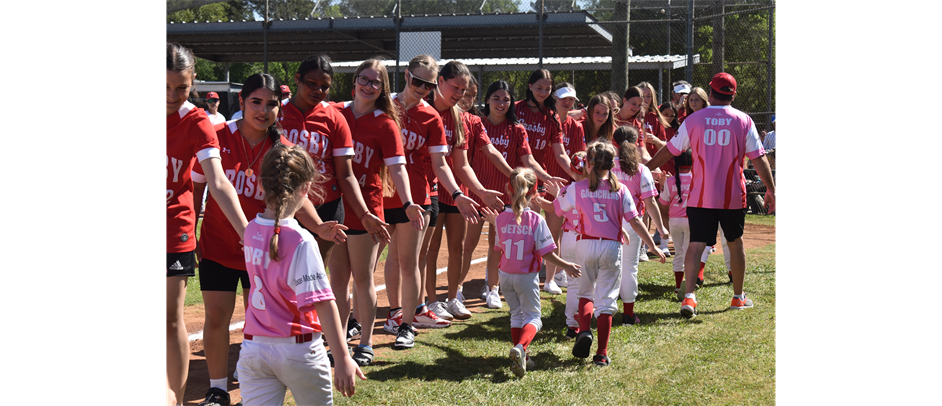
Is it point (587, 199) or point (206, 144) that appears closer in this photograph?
point (206, 144)

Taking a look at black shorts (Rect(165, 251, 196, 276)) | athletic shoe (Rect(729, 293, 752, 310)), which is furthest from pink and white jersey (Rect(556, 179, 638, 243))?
black shorts (Rect(165, 251, 196, 276))

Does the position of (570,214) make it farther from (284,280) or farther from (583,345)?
(284,280)

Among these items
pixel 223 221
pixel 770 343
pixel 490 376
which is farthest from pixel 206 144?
pixel 770 343

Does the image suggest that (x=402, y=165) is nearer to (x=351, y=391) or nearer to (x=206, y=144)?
(x=206, y=144)

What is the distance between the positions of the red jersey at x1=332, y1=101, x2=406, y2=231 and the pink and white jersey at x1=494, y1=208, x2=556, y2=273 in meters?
0.85

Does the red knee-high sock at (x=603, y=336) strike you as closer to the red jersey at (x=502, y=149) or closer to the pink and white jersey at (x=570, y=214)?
the pink and white jersey at (x=570, y=214)

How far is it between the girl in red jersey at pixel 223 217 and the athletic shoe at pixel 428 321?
2.23 metres

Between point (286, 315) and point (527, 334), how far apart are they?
2154 mm

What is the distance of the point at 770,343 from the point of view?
534cm

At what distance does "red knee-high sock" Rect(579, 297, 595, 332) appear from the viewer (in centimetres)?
489

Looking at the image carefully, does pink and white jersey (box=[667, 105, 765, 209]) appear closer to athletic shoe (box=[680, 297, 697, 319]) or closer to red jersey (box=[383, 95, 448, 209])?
athletic shoe (box=[680, 297, 697, 319])

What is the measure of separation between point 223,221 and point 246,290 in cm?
50

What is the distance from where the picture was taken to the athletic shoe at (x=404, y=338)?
5.14m

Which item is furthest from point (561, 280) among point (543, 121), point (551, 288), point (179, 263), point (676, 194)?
point (179, 263)
